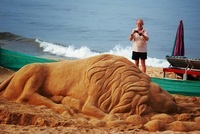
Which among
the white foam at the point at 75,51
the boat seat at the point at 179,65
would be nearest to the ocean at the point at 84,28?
the white foam at the point at 75,51

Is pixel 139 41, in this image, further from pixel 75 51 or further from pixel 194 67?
pixel 75 51

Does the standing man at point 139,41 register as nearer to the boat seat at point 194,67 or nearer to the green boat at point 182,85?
the green boat at point 182,85

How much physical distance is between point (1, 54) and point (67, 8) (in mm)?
12933

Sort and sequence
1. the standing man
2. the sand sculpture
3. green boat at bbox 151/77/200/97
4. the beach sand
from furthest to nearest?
green boat at bbox 151/77/200/97
the standing man
the sand sculpture
the beach sand

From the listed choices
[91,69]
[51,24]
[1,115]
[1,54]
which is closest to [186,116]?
[91,69]

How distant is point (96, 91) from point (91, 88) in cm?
8

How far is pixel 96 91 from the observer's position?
6.79 meters

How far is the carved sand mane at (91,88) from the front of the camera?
264 inches

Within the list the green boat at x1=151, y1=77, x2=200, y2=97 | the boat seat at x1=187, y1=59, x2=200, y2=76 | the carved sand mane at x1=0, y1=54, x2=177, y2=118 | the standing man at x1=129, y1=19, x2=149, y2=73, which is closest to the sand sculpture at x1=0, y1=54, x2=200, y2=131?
the carved sand mane at x1=0, y1=54, x2=177, y2=118

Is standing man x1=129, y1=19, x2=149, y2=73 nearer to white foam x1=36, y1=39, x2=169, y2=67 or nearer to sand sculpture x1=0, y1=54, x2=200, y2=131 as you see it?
sand sculpture x1=0, y1=54, x2=200, y2=131

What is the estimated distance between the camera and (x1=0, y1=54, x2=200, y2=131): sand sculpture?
21.8 ft

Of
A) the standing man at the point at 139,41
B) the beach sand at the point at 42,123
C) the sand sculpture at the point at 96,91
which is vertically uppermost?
the standing man at the point at 139,41

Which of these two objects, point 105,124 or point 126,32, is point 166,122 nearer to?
point 105,124

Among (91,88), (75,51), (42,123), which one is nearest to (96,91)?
(91,88)
